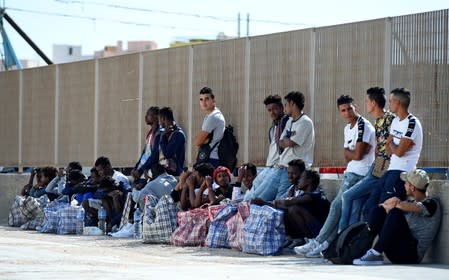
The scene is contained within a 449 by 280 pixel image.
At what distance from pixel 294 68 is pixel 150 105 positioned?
4670mm

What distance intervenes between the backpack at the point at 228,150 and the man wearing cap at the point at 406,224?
490 centimetres

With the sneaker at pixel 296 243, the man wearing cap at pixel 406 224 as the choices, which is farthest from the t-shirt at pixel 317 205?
the man wearing cap at pixel 406 224

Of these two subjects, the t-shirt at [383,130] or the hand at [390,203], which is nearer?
the hand at [390,203]

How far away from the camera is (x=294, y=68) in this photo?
1752cm

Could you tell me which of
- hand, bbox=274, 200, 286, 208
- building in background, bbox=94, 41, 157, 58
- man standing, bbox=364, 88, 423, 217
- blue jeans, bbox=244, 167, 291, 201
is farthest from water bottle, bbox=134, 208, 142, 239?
building in background, bbox=94, 41, 157, 58

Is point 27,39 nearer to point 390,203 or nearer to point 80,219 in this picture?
point 80,219

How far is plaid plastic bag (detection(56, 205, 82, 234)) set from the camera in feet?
66.3

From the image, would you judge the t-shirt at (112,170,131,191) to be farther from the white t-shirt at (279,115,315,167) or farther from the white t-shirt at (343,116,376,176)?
the white t-shirt at (343,116,376,176)

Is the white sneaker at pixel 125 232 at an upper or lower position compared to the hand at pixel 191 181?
lower

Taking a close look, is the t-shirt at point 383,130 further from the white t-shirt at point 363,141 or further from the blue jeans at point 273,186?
the blue jeans at point 273,186

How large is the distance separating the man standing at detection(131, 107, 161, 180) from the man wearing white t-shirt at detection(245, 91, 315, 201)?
3.27 metres

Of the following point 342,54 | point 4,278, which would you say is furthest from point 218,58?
point 4,278

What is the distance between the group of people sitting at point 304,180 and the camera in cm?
1353

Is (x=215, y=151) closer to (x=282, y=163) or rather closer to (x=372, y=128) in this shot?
(x=282, y=163)
